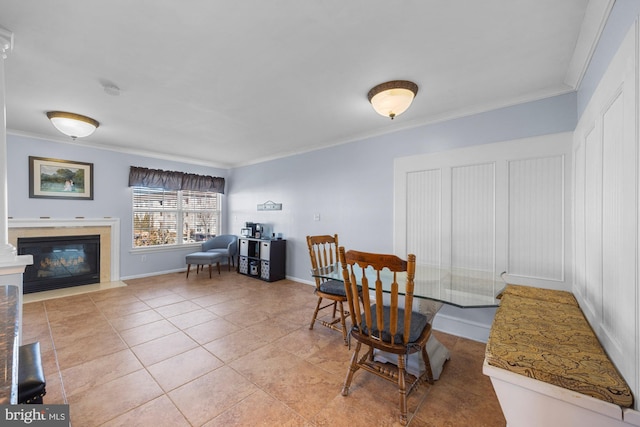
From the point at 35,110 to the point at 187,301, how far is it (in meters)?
2.82

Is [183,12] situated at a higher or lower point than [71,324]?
higher

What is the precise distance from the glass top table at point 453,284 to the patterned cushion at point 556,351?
6.1 inches

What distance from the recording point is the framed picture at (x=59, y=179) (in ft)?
12.7

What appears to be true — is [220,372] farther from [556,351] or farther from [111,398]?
[556,351]

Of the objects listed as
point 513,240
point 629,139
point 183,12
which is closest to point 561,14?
point 629,139

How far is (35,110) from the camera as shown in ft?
9.64

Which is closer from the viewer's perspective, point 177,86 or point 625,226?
point 625,226

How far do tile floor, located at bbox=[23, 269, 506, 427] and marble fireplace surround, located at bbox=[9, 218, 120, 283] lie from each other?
113 cm

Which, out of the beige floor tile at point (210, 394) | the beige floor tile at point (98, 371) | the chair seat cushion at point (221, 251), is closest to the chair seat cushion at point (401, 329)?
the beige floor tile at point (210, 394)

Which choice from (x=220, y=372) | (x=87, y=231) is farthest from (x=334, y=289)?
(x=87, y=231)

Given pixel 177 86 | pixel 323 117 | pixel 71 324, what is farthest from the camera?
pixel 323 117

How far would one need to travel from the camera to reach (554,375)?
42.3 inches

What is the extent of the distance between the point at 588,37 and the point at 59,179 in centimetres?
A: 623

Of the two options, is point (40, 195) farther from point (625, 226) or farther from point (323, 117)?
point (625, 226)
